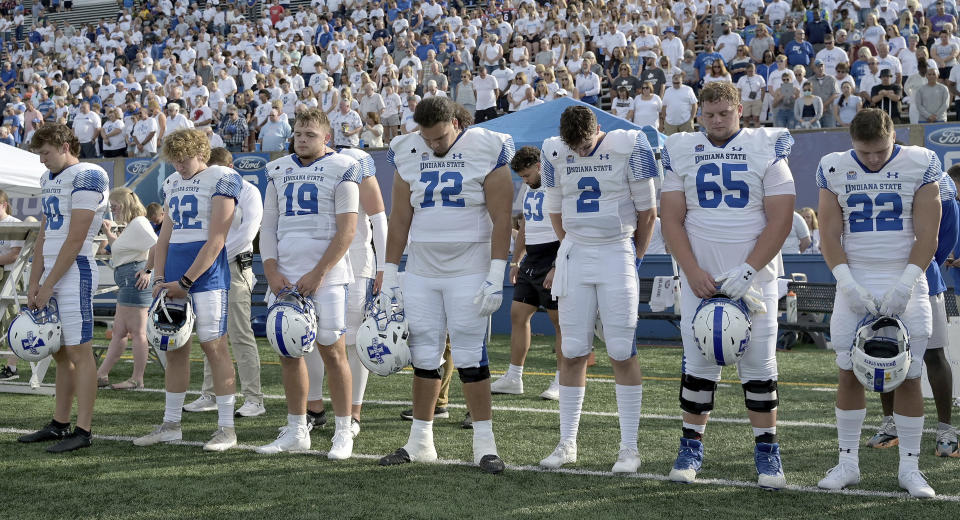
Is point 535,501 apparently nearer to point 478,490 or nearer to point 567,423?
point 478,490

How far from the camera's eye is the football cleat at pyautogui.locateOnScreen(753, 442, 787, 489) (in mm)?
4473

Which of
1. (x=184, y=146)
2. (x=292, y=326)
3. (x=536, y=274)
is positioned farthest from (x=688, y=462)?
A: (x=184, y=146)

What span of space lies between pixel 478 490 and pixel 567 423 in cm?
73

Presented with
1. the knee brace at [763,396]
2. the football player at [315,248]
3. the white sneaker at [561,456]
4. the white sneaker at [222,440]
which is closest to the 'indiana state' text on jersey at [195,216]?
the football player at [315,248]

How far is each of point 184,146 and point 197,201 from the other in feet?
1.03

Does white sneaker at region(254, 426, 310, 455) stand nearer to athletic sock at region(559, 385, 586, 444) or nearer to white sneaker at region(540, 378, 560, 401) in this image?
athletic sock at region(559, 385, 586, 444)

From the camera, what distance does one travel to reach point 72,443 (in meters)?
5.36

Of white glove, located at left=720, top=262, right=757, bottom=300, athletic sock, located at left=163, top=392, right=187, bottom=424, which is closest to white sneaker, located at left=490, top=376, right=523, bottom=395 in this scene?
athletic sock, located at left=163, top=392, right=187, bottom=424

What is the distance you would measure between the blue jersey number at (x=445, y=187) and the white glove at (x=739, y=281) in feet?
4.38

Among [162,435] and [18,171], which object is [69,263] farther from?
[18,171]

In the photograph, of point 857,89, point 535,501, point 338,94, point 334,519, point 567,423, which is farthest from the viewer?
point 338,94

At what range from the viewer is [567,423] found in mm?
5020

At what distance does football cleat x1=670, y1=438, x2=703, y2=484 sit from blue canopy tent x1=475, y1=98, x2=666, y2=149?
6492 millimetres

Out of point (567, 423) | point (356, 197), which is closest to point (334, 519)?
point (567, 423)
